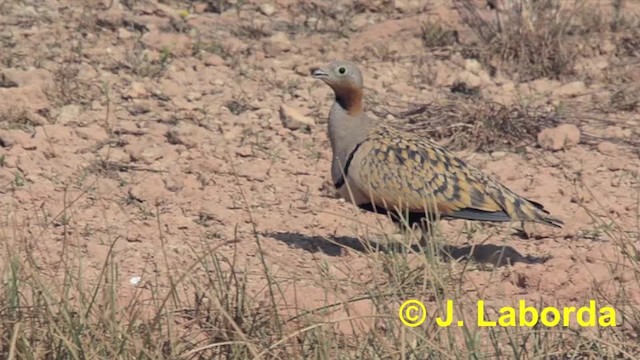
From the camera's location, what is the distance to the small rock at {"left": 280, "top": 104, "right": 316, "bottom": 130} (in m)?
7.52

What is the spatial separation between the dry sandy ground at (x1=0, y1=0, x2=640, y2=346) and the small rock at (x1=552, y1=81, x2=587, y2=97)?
0.5 inches

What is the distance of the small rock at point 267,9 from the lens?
8.83 metres

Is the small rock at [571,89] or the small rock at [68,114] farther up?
the small rock at [571,89]

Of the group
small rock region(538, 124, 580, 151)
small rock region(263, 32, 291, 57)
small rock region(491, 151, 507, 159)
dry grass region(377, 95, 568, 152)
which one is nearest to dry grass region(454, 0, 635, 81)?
dry grass region(377, 95, 568, 152)

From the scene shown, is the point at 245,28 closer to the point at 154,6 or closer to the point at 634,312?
the point at 154,6

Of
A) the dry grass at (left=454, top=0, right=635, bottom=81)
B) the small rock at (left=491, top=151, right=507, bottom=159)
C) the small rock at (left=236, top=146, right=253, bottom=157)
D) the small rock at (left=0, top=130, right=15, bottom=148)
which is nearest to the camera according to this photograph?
the small rock at (left=0, top=130, right=15, bottom=148)

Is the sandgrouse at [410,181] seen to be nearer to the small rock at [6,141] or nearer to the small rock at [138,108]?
the small rock at [138,108]

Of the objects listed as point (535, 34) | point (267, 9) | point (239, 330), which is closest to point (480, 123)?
point (535, 34)

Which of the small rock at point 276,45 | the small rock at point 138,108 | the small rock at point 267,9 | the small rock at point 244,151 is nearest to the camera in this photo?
the small rock at point 244,151

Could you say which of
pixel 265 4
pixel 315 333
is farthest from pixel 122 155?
pixel 315 333

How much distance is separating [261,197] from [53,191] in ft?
3.30
